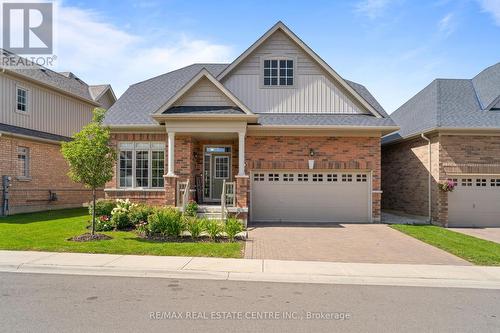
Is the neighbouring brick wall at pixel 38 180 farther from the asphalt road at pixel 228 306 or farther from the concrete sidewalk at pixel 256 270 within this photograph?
the asphalt road at pixel 228 306

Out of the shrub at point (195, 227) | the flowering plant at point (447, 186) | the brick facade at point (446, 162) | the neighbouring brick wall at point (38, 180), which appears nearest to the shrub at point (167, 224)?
the shrub at point (195, 227)

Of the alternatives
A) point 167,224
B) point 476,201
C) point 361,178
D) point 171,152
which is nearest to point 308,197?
point 361,178

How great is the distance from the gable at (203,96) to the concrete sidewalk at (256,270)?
7387 mm

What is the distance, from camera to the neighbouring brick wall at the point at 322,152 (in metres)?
15.7

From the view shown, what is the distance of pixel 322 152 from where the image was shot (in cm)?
1573

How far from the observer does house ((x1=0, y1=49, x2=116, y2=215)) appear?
55.7 ft

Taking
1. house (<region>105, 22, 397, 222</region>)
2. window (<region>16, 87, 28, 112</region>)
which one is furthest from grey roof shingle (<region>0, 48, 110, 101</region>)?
house (<region>105, 22, 397, 222</region>)

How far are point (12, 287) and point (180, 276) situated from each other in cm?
297

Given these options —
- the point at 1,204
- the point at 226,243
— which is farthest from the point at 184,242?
the point at 1,204

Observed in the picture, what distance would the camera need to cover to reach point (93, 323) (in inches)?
196

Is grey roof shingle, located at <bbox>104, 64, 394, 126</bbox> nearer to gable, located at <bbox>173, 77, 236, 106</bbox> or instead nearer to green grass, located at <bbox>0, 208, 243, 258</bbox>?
gable, located at <bbox>173, 77, 236, 106</bbox>

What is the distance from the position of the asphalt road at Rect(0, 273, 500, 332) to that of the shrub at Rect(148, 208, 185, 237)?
378 centimetres

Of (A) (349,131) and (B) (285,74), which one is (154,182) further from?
(A) (349,131)

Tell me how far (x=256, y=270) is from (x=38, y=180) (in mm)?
15122
